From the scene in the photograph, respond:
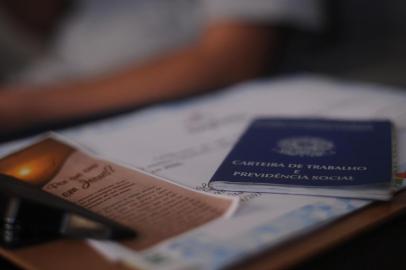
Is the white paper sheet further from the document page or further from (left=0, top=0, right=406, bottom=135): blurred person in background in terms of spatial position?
(left=0, top=0, right=406, bottom=135): blurred person in background

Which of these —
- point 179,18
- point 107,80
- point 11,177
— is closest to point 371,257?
point 11,177

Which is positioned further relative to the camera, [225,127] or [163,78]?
[163,78]

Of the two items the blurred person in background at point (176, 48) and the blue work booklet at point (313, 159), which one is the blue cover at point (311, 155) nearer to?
the blue work booklet at point (313, 159)

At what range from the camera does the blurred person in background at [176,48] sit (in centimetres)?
105

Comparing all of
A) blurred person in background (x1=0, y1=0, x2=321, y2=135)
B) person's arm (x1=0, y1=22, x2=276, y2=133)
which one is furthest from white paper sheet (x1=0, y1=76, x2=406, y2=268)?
person's arm (x1=0, y1=22, x2=276, y2=133)

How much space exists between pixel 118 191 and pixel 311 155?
0.18 m

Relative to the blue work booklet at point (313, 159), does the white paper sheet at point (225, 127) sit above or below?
below

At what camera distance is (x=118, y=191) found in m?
0.48

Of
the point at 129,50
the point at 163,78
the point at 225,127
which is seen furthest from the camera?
the point at 129,50

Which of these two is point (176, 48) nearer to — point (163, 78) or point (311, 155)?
point (163, 78)

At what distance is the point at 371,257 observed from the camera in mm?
429

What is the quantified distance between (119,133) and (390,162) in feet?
0.99

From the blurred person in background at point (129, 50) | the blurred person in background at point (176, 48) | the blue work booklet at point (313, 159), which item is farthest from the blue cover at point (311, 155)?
the blurred person in background at point (176, 48)

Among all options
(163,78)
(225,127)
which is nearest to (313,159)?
(225,127)
